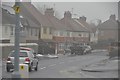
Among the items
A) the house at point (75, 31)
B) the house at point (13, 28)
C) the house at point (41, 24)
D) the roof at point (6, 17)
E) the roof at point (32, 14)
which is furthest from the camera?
the house at point (75, 31)

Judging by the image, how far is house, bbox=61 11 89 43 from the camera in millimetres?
99000

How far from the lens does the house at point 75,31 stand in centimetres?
9900

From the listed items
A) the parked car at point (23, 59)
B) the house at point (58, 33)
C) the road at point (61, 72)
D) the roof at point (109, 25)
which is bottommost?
the road at point (61, 72)

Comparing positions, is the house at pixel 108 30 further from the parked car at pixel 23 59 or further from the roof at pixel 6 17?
the parked car at pixel 23 59

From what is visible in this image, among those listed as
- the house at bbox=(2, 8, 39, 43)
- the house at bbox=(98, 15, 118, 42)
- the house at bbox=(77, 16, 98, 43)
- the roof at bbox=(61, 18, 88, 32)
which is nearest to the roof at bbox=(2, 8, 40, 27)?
the house at bbox=(2, 8, 39, 43)

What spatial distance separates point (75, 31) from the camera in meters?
101

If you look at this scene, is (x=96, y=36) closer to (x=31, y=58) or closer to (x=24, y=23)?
(x=24, y=23)

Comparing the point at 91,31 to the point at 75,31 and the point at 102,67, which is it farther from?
the point at 102,67

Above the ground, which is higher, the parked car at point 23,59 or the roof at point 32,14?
the roof at point 32,14

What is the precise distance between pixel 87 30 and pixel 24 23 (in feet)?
152

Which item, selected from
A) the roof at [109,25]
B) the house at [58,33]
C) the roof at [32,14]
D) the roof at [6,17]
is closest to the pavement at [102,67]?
the roof at [6,17]

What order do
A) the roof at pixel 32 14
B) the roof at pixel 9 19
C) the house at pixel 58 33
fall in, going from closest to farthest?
the roof at pixel 9 19
the roof at pixel 32 14
the house at pixel 58 33

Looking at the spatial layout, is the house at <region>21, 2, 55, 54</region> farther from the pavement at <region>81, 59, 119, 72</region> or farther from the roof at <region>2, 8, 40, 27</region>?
the pavement at <region>81, 59, 119, 72</region>

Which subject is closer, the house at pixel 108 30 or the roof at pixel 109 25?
the house at pixel 108 30
